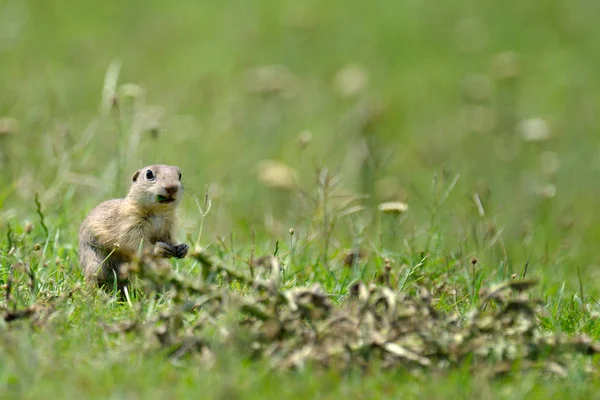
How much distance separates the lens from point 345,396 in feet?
12.5

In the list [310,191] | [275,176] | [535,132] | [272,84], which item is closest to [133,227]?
[275,176]

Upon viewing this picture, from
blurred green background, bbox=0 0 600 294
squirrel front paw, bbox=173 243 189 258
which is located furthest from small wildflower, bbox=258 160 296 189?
squirrel front paw, bbox=173 243 189 258

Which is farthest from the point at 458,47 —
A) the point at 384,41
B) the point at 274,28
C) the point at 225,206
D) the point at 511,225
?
the point at 225,206

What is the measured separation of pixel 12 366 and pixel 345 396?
1286 mm

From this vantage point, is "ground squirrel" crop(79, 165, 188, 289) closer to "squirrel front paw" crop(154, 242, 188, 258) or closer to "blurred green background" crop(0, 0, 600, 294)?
"squirrel front paw" crop(154, 242, 188, 258)

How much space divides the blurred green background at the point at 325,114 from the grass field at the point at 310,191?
42 mm

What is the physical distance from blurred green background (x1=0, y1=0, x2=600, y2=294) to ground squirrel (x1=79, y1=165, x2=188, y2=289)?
0.98 metres

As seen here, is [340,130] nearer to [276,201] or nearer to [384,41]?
[276,201]

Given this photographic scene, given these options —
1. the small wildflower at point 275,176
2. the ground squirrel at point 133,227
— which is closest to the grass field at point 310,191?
the small wildflower at point 275,176

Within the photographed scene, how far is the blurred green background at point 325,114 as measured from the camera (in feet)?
24.9

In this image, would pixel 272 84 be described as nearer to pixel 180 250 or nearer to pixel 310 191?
pixel 310 191

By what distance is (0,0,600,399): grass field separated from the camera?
4129 millimetres

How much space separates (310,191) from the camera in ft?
32.1

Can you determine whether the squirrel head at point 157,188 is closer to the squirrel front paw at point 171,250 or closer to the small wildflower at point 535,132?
the squirrel front paw at point 171,250
